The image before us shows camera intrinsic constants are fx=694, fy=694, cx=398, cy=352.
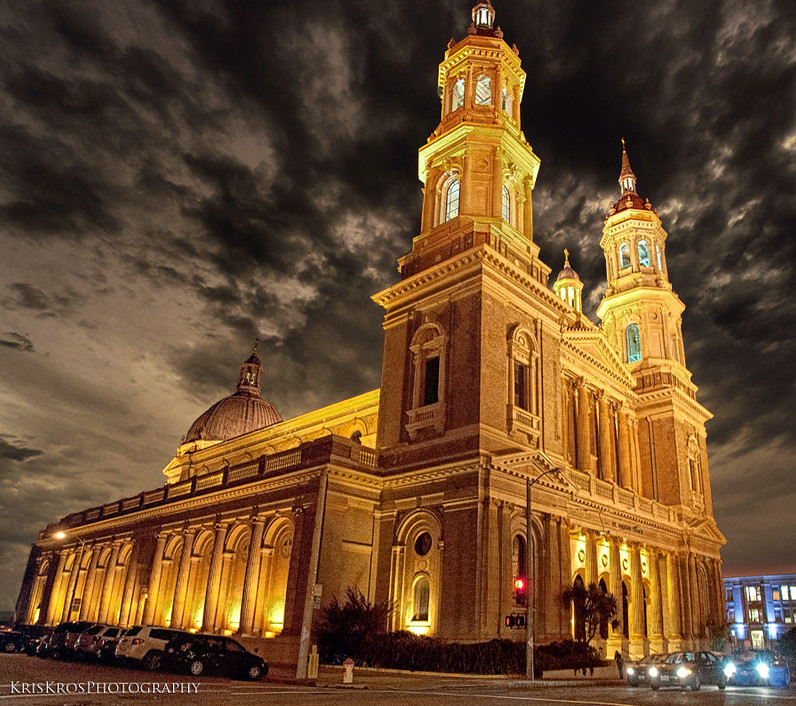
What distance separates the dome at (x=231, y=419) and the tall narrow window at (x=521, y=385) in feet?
141

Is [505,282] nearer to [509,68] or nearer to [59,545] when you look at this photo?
[509,68]

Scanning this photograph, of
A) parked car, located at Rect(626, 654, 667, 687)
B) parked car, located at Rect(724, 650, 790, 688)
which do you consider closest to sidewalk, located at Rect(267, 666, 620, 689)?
parked car, located at Rect(626, 654, 667, 687)

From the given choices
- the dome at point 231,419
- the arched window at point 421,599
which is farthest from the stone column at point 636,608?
the dome at point 231,419

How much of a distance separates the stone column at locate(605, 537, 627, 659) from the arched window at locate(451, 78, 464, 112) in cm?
2878

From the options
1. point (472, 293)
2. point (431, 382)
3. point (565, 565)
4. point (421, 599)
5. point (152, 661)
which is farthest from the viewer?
point (431, 382)

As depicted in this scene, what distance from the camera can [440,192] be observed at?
4234cm

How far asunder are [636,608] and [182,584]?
27.8 meters

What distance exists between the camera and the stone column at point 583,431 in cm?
4297

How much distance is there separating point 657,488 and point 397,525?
24.7m

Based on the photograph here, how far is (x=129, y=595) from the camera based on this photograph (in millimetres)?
47500

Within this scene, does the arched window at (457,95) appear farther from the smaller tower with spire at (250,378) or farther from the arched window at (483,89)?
the smaller tower with spire at (250,378)

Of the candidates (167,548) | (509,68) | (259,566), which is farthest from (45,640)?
(509,68)

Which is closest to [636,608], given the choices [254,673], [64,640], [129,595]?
[254,673]

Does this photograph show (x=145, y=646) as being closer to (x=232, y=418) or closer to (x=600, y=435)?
(x=600, y=435)
